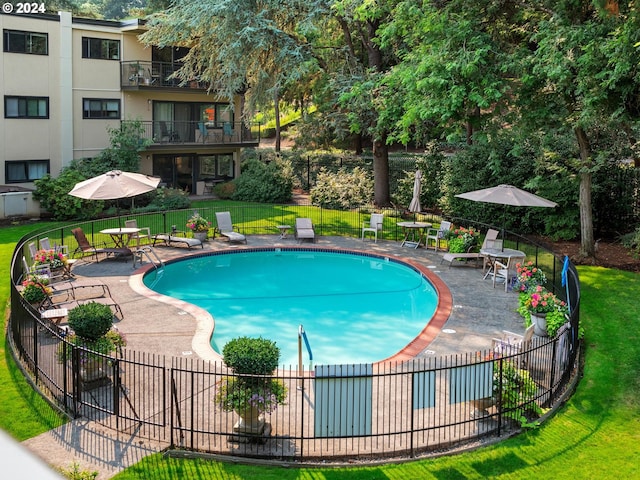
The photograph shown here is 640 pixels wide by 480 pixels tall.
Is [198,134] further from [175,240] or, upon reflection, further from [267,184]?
[175,240]

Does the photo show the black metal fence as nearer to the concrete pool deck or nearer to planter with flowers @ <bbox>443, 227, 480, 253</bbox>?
the concrete pool deck

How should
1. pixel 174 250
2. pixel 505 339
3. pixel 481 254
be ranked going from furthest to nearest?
pixel 174 250 < pixel 481 254 < pixel 505 339

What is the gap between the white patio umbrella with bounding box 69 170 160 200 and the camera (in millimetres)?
20862

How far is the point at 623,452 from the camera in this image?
10.1 meters

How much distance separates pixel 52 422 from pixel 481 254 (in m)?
13.9

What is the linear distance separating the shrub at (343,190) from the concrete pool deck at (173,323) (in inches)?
245

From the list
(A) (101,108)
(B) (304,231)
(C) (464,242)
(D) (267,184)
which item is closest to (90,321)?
(C) (464,242)

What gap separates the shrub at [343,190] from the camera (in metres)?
31.5

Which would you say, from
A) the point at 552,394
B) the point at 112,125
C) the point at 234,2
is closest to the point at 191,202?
the point at 112,125

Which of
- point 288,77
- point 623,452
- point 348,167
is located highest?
point 288,77

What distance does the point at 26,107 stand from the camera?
101ft

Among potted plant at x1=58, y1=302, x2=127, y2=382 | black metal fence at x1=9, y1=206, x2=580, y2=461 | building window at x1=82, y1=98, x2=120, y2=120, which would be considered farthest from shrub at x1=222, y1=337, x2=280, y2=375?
building window at x1=82, y1=98, x2=120, y2=120

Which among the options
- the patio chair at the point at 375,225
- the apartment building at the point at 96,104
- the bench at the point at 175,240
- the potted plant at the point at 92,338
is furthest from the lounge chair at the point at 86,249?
the apartment building at the point at 96,104

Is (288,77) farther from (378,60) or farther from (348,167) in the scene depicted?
(348,167)
